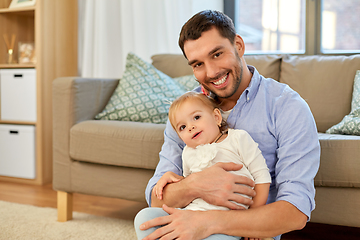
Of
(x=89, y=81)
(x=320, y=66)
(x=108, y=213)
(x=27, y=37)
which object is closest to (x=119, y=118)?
(x=89, y=81)

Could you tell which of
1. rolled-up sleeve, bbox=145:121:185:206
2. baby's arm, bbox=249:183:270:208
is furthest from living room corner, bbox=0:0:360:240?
baby's arm, bbox=249:183:270:208

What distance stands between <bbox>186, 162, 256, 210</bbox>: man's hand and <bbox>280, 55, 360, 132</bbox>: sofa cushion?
1095 millimetres

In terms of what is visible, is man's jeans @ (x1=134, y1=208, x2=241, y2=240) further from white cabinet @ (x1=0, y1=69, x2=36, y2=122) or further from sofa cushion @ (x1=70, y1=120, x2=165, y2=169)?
white cabinet @ (x1=0, y1=69, x2=36, y2=122)

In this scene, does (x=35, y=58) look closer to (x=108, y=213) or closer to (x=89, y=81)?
(x=89, y=81)

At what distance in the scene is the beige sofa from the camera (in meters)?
1.77

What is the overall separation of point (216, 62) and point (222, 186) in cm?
40

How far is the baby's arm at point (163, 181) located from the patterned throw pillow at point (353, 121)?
937 millimetres

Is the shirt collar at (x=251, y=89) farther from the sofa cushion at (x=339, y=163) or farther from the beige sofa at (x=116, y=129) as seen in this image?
the beige sofa at (x=116, y=129)

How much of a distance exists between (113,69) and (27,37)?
2.62 feet

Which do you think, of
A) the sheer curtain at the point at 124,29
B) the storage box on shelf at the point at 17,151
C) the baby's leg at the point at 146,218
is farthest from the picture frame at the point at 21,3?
the baby's leg at the point at 146,218

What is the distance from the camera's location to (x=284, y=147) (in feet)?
3.58

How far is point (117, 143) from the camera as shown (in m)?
1.79

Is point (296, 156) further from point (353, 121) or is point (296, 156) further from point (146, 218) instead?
point (353, 121)

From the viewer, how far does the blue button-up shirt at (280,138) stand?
40.9 inches
